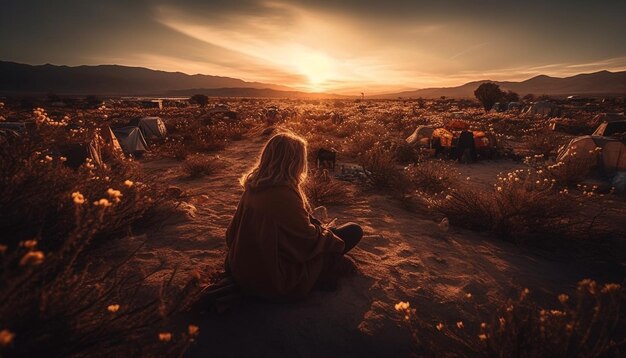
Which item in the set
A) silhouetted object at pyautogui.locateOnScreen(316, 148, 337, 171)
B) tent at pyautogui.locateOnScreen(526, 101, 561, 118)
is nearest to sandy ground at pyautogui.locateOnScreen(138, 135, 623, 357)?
silhouetted object at pyautogui.locateOnScreen(316, 148, 337, 171)

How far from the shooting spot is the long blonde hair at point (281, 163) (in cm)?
268

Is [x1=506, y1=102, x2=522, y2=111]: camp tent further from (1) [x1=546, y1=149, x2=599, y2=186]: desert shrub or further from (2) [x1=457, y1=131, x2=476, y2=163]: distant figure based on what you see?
(1) [x1=546, y1=149, x2=599, y2=186]: desert shrub

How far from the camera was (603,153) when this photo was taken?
739 centimetres

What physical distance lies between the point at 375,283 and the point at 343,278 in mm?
339

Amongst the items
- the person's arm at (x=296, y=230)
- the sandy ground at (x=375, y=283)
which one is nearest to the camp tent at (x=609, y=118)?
the sandy ground at (x=375, y=283)

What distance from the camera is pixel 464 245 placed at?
433 centimetres

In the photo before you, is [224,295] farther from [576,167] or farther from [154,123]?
[154,123]

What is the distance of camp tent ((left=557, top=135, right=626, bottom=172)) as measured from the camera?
716cm

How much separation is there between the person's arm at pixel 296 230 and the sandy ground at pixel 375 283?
0.54m

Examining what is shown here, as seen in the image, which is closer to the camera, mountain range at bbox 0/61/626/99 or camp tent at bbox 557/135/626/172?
camp tent at bbox 557/135/626/172

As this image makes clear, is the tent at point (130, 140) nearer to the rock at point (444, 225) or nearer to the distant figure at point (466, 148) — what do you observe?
the rock at point (444, 225)

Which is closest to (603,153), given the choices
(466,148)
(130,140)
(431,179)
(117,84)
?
(466,148)

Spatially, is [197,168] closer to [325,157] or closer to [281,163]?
[325,157]

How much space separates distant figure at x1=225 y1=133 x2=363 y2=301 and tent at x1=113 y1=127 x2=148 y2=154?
9.15m
